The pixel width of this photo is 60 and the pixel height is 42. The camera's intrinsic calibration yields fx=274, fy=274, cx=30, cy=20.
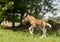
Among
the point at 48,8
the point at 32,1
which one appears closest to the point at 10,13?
the point at 32,1

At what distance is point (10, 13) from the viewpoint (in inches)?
801

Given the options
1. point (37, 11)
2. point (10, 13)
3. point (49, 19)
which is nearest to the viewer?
point (10, 13)

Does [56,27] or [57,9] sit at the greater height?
[57,9]

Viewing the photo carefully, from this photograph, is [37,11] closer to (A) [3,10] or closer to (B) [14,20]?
(B) [14,20]

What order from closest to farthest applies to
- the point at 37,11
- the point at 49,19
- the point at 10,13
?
1. the point at 10,13
2. the point at 37,11
3. the point at 49,19

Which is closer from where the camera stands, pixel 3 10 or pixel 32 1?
pixel 3 10

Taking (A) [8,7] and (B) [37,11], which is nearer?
(A) [8,7]

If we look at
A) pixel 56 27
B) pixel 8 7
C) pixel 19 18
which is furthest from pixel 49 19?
pixel 8 7

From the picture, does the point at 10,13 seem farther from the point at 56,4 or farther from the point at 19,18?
the point at 56,4

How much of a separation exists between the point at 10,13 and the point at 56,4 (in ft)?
12.9

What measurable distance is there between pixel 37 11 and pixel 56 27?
205cm

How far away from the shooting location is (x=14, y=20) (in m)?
20.9

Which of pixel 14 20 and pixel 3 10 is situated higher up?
pixel 3 10

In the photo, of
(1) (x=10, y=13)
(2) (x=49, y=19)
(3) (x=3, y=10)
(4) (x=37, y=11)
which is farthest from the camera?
(2) (x=49, y=19)
